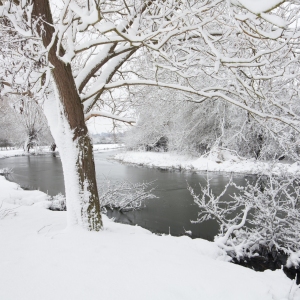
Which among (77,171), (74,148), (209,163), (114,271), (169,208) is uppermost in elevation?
(74,148)

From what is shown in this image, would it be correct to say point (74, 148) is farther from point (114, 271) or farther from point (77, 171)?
point (114, 271)

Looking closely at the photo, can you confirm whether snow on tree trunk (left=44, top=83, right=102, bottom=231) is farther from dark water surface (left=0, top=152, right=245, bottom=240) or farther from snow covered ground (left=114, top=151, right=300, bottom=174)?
snow covered ground (left=114, top=151, right=300, bottom=174)

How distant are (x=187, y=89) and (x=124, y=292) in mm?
3122

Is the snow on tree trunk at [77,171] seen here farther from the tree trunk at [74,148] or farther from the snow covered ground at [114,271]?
the snow covered ground at [114,271]

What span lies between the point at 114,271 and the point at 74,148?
2.08m

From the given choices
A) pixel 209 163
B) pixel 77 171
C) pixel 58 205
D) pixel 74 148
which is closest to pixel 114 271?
pixel 77 171

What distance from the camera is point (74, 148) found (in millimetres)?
4039

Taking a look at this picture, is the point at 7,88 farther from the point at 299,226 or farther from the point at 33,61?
the point at 299,226

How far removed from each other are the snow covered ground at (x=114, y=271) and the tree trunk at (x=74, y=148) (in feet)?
1.15

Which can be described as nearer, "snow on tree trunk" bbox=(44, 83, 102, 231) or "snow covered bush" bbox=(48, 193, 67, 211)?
"snow on tree trunk" bbox=(44, 83, 102, 231)

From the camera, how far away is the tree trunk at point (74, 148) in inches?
155

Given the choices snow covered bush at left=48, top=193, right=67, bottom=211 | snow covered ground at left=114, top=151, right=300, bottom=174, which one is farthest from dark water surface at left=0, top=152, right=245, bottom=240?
snow covered ground at left=114, top=151, right=300, bottom=174

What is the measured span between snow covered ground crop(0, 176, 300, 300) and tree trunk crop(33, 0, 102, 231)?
35 cm

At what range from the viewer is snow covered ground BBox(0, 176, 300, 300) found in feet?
8.40
